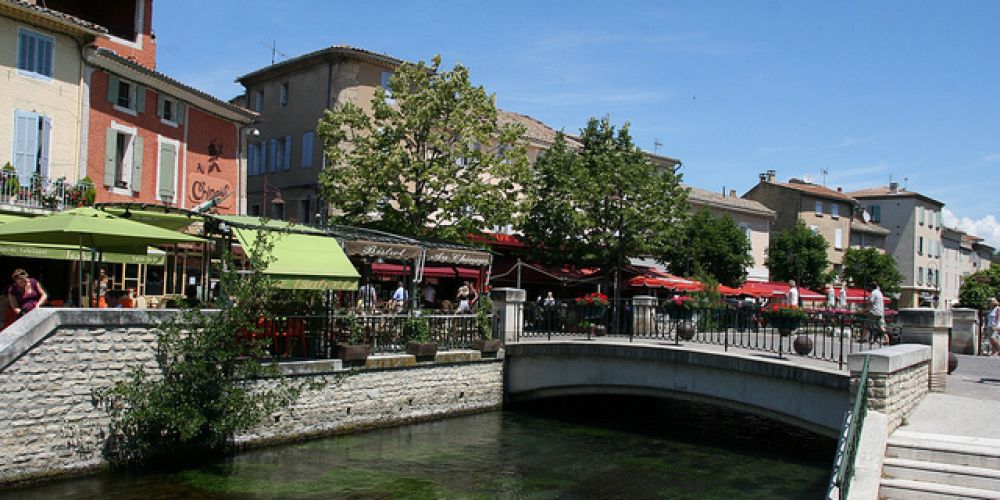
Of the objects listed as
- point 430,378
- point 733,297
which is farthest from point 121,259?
point 733,297

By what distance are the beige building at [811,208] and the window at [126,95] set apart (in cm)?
4313

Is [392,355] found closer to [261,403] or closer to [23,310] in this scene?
[261,403]

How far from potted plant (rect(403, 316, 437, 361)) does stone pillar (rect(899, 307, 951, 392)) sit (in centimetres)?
993

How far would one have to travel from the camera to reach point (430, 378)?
19.2 metres

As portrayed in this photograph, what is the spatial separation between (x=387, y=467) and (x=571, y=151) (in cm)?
2202

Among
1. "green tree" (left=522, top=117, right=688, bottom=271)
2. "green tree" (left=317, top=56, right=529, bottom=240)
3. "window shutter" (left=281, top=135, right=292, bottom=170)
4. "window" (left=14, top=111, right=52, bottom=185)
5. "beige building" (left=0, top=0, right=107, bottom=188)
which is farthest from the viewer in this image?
"window shutter" (left=281, top=135, right=292, bottom=170)

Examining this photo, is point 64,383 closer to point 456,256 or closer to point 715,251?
point 456,256

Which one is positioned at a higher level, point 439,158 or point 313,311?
point 439,158

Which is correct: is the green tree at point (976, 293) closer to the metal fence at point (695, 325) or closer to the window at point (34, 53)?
the metal fence at point (695, 325)

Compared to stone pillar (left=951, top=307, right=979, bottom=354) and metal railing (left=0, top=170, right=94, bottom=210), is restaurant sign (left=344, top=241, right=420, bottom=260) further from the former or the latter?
stone pillar (left=951, top=307, right=979, bottom=354)

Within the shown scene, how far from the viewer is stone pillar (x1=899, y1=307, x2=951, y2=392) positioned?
45.3 ft

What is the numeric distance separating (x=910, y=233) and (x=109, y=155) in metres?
62.4

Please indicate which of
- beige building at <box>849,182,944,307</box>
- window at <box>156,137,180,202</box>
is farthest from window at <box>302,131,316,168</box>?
beige building at <box>849,182,944,307</box>

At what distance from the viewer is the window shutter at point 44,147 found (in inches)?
810
